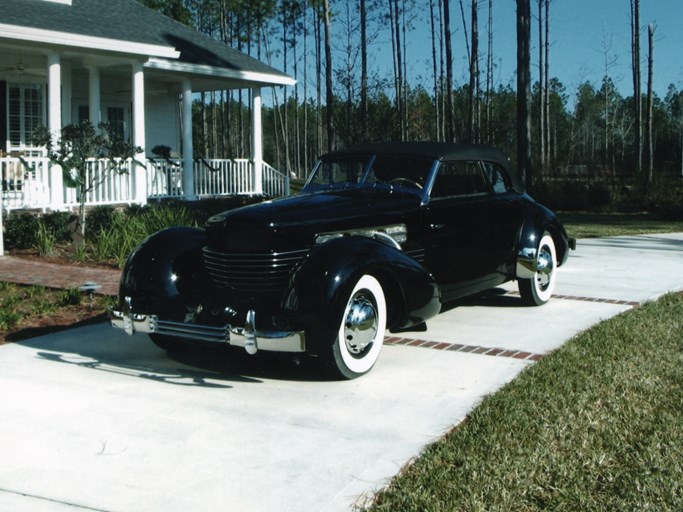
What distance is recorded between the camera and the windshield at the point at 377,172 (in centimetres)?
733

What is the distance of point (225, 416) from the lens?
513 centimetres

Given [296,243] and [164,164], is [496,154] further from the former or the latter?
[164,164]

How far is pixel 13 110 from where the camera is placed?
18.8 m

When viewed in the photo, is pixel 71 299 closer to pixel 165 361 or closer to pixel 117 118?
pixel 165 361

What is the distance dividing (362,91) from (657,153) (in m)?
62.6

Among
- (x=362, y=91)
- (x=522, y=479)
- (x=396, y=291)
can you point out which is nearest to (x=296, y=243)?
(x=396, y=291)

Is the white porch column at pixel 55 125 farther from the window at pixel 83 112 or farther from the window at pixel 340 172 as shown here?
the window at pixel 340 172

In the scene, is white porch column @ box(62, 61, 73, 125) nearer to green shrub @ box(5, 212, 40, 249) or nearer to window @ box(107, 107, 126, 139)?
window @ box(107, 107, 126, 139)

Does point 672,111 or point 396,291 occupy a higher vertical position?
point 672,111

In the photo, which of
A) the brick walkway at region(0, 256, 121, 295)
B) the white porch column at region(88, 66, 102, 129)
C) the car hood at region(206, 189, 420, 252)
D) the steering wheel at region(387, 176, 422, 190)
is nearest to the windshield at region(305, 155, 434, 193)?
the steering wheel at region(387, 176, 422, 190)

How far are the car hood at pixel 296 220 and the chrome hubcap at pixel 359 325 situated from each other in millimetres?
594

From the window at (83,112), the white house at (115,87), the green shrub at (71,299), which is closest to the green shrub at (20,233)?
the white house at (115,87)

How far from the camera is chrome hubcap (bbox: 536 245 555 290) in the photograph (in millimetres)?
8766

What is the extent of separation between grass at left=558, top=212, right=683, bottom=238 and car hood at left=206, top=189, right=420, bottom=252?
39.3 ft
